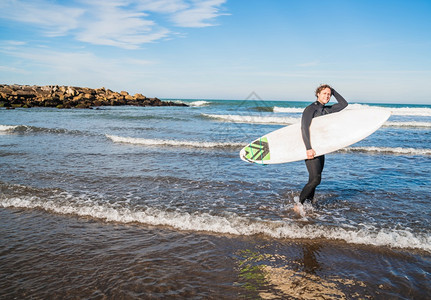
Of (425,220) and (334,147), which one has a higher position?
(334,147)

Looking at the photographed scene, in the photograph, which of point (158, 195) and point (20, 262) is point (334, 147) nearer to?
point (158, 195)

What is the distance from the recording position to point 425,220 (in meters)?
4.82

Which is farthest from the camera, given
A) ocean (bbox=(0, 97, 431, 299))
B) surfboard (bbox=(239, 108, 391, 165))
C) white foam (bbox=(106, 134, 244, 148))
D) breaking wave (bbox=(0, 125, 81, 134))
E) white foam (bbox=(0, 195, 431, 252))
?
breaking wave (bbox=(0, 125, 81, 134))

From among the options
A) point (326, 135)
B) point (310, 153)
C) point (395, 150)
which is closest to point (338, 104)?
point (326, 135)

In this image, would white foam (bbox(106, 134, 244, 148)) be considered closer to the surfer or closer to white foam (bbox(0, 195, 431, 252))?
white foam (bbox(0, 195, 431, 252))

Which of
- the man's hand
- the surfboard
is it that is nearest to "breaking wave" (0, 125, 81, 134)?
the surfboard

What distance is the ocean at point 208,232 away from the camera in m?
3.09

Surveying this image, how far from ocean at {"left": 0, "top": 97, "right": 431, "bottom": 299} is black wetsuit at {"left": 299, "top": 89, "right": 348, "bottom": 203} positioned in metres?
0.49

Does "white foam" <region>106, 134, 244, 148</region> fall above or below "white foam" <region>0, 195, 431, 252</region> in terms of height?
above

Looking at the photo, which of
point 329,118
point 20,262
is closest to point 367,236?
point 329,118

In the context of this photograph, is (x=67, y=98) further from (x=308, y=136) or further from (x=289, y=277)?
(x=289, y=277)

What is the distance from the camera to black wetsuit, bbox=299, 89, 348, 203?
15.9 feet

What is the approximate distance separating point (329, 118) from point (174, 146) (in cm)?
795

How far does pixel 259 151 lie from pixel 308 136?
1.58m
